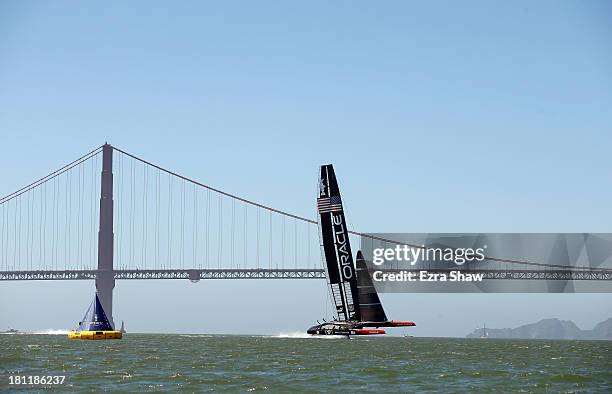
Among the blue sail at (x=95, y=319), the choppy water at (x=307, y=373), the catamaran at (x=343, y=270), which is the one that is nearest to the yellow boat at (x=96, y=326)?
the blue sail at (x=95, y=319)

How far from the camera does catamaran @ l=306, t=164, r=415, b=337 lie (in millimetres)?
56531

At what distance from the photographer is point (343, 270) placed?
186 ft

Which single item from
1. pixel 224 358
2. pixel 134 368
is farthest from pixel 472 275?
pixel 134 368

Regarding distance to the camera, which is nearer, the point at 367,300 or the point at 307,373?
the point at 307,373

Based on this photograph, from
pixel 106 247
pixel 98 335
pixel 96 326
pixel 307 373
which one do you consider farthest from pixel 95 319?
pixel 307 373

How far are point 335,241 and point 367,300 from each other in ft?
12.5

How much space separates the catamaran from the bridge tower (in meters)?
45.1

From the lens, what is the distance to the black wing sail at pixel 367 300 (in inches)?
2234

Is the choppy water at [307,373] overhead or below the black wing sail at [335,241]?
below

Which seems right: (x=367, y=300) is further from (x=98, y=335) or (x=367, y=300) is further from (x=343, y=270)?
(x=98, y=335)

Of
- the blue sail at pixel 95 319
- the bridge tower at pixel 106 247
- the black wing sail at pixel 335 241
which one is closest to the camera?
the black wing sail at pixel 335 241

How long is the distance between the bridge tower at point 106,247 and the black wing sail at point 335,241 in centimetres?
4513

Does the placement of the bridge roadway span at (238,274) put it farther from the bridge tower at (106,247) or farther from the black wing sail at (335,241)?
the black wing sail at (335,241)

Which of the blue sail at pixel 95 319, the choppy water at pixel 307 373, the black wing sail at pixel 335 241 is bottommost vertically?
the choppy water at pixel 307 373
